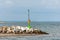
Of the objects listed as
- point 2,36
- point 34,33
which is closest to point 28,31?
point 34,33

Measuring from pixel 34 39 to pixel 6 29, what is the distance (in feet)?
34.7

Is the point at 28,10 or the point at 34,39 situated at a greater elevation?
the point at 28,10

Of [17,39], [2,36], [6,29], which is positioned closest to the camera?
[17,39]

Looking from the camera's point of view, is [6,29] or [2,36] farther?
[6,29]

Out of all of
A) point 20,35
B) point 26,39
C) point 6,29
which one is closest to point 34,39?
point 26,39

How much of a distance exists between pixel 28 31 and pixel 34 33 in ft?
5.12

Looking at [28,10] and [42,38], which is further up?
[28,10]

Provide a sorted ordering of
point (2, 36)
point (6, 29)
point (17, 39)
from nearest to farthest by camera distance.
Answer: point (17, 39)
point (2, 36)
point (6, 29)

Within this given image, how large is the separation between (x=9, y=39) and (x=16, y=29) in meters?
9.47

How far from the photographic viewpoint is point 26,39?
182 ft

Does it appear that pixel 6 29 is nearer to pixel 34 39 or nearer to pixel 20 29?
pixel 20 29

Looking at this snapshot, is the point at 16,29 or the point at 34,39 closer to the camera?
the point at 34,39

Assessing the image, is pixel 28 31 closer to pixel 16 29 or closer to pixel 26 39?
pixel 16 29

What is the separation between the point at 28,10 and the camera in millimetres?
64562
